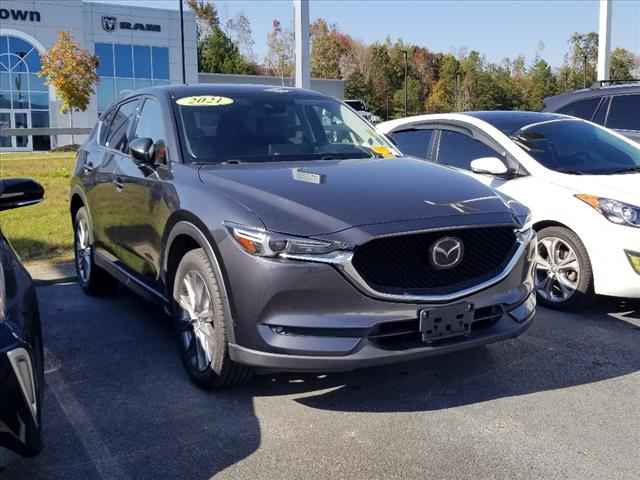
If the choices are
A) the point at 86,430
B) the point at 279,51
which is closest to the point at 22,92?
the point at 279,51

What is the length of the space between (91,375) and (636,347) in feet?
11.3

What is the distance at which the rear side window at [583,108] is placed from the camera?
29.0ft

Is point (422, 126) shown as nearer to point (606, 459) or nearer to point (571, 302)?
point (571, 302)

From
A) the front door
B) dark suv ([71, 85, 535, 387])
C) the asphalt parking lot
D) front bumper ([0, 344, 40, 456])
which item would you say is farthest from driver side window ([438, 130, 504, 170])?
the front door

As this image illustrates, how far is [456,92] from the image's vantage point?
2729 inches

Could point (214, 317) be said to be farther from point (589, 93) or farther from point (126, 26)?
point (126, 26)

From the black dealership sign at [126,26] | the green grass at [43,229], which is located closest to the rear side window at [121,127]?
the green grass at [43,229]

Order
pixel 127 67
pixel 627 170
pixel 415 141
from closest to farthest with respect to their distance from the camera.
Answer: pixel 627 170 < pixel 415 141 < pixel 127 67

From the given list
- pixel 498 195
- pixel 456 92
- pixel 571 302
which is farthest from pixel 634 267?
pixel 456 92

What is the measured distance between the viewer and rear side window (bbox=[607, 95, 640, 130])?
862 cm

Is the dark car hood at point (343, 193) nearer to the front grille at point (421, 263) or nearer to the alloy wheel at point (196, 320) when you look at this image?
the front grille at point (421, 263)

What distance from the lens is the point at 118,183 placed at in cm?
511

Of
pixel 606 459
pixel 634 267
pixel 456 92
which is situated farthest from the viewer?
pixel 456 92

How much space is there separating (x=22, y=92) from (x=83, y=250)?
41.0 meters
